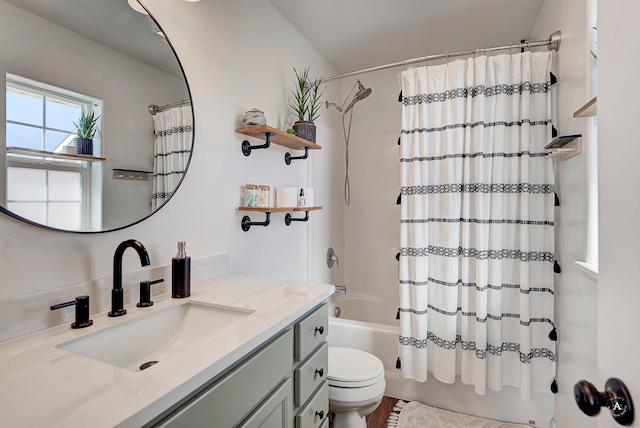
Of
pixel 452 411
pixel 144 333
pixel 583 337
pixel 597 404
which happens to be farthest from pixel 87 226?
pixel 452 411

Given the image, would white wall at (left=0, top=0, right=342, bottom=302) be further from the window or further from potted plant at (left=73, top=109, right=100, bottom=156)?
potted plant at (left=73, top=109, right=100, bottom=156)

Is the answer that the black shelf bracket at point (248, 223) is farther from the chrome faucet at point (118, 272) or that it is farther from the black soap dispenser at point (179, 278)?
the chrome faucet at point (118, 272)

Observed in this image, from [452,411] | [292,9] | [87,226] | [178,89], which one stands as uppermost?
[292,9]

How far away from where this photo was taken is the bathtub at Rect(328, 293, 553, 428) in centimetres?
178

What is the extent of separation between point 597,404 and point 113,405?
804 millimetres

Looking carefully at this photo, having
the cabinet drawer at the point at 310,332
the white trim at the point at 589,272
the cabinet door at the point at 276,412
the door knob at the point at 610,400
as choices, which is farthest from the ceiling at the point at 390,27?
the white trim at the point at 589,272

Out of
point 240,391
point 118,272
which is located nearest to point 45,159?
point 118,272

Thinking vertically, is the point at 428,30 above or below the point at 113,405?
above

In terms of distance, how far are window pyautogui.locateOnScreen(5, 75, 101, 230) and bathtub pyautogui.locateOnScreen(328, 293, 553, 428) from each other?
1693mm

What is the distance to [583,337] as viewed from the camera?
1.32 m

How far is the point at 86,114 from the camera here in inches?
36.2

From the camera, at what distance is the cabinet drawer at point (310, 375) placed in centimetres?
101

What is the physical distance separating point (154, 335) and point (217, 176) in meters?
0.75

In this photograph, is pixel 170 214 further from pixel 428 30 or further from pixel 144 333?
pixel 428 30
